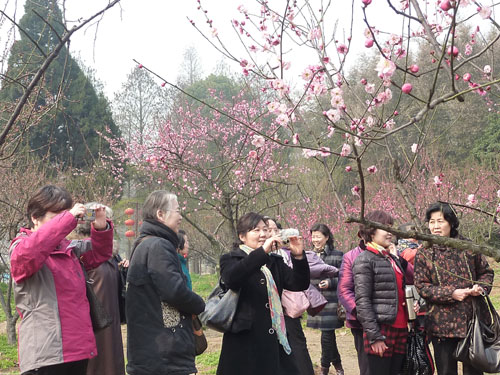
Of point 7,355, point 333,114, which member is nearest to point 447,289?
point 333,114

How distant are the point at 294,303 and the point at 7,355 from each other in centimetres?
527

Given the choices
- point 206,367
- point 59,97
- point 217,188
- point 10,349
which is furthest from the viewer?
point 217,188

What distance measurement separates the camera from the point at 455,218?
14.3 feet

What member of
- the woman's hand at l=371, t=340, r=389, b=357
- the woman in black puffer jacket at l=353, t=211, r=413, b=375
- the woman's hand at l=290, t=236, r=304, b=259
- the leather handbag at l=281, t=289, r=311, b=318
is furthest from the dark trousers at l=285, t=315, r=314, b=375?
the woman's hand at l=290, t=236, r=304, b=259

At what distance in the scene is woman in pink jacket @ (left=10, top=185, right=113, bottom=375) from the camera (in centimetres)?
307

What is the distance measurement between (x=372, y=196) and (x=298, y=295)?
12.9 metres

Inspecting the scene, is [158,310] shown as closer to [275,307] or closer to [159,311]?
[159,311]

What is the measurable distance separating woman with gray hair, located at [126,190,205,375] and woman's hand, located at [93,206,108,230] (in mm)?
306

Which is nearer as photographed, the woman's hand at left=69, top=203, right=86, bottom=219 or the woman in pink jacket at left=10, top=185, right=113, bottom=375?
the woman in pink jacket at left=10, top=185, right=113, bottom=375

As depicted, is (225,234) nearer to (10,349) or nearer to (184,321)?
(10,349)

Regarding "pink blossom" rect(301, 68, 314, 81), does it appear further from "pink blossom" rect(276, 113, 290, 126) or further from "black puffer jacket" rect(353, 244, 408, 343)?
"black puffer jacket" rect(353, 244, 408, 343)

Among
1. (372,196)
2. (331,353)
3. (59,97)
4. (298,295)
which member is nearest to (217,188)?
(331,353)

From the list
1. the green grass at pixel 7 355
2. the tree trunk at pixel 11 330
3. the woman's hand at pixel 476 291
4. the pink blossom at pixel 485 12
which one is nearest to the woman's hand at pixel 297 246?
the woman's hand at pixel 476 291

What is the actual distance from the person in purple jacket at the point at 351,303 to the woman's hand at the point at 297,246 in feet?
3.45
